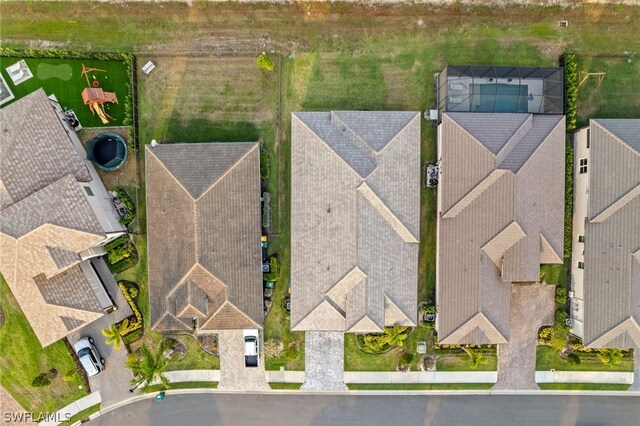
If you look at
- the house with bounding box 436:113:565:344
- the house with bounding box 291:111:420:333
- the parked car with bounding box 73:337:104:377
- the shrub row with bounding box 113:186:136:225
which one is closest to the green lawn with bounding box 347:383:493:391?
the house with bounding box 436:113:565:344

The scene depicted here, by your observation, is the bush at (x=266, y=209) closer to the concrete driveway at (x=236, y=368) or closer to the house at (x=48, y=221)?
the concrete driveway at (x=236, y=368)

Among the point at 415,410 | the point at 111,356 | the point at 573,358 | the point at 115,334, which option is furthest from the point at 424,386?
the point at 111,356

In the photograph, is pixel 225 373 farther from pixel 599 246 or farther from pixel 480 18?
pixel 480 18

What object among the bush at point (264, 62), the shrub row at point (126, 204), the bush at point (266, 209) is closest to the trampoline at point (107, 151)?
the shrub row at point (126, 204)

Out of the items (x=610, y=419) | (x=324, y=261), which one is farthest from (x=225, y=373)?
(x=610, y=419)

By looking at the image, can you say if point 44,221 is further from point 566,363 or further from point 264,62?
point 566,363
